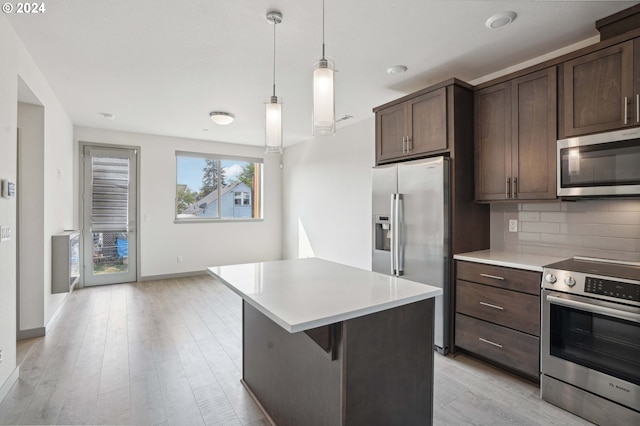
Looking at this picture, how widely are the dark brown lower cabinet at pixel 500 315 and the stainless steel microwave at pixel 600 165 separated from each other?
0.70 m

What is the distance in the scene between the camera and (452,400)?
7.23 feet

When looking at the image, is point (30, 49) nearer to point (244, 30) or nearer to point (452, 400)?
point (244, 30)

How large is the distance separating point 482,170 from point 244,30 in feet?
7.53

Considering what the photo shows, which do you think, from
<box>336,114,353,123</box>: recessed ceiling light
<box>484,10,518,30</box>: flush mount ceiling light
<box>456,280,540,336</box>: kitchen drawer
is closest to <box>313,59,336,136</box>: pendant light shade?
<box>484,10,518,30</box>: flush mount ceiling light

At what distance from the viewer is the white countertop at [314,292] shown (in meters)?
1.31

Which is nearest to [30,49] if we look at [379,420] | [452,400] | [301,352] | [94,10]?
[94,10]

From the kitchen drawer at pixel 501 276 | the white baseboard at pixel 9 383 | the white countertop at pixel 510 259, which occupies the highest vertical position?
the white countertop at pixel 510 259

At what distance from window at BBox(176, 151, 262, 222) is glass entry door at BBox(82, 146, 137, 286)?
81cm

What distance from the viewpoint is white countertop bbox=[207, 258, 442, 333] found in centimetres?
131

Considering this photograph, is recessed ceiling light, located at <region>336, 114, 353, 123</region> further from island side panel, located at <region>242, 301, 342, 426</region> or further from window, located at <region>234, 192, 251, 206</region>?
island side panel, located at <region>242, 301, 342, 426</region>

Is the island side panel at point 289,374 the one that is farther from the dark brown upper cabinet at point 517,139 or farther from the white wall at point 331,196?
the white wall at point 331,196

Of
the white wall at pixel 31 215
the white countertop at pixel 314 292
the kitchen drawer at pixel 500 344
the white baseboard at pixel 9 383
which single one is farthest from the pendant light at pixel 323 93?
the white wall at pixel 31 215

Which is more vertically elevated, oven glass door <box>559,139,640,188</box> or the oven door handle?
oven glass door <box>559,139,640,188</box>

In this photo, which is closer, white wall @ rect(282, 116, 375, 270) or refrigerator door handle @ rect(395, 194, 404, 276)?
refrigerator door handle @ rect(395, 194, 404, 276)
